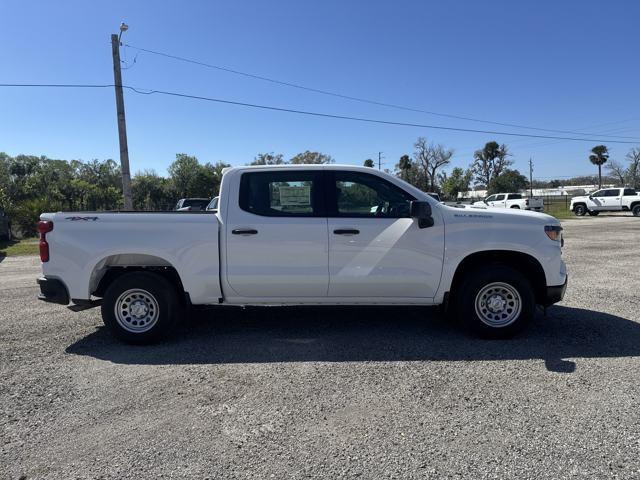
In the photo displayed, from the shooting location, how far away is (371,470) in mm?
2973

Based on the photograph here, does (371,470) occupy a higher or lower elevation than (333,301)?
lower

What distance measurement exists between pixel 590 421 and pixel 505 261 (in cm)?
221

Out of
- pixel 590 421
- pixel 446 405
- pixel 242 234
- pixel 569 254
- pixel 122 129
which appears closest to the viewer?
pixel 590 421

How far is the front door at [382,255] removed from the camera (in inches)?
206

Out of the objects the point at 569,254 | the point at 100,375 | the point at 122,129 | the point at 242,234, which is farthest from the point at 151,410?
the point at 122,129

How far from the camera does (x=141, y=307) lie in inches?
210

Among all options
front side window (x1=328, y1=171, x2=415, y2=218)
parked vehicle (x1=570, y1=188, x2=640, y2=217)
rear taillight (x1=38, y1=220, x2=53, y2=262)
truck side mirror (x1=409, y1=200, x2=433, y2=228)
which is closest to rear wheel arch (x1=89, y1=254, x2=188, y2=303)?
rear taillight (x1=38, y1=220, x2=53, y2=262)

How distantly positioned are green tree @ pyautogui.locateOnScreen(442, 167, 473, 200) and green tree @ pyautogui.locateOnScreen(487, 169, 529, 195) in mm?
4815

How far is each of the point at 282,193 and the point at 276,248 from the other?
633 millimetres

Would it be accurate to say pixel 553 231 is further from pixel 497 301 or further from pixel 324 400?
pixel 324 400

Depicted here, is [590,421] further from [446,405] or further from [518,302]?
[518,302]

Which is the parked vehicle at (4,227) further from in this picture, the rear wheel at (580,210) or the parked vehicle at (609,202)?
the rear wheel at (580,210)

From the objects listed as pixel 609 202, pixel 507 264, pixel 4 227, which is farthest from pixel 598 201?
pixel 4 227

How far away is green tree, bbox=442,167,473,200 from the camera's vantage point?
8994 cm
